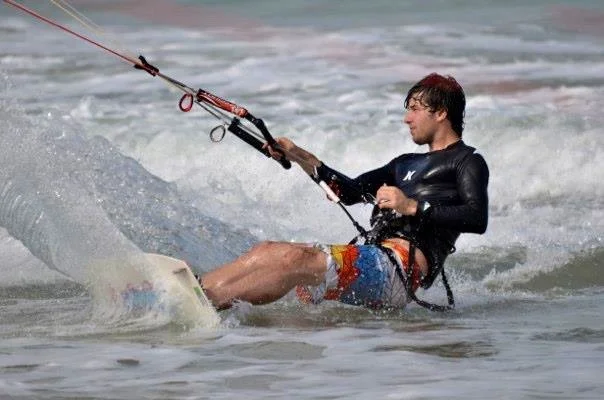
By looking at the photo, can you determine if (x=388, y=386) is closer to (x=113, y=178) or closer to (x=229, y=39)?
(x=113, y=178)

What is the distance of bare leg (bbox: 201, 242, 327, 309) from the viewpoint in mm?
7398

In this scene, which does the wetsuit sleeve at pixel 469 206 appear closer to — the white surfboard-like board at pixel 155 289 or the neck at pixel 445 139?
the neck at pixel 445 139

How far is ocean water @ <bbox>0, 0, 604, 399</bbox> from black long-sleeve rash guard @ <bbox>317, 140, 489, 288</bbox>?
0.39 m

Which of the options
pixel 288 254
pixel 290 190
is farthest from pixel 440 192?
pixel 290 190

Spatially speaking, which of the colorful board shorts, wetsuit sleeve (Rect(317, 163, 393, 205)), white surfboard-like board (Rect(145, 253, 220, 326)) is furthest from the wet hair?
white surfboard-like board (Rect(145, 253, 220, 326))

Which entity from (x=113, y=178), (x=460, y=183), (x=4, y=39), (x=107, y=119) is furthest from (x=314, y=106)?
(x=460, y=183)

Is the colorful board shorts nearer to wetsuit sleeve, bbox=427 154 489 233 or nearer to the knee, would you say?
the knee

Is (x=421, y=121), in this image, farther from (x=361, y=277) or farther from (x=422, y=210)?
(x=361, y=277)

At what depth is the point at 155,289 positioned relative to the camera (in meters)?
7.57

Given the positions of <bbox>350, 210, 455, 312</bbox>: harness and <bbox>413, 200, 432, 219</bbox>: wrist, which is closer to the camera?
<bbox>413, 200, 432, 219</bbox>: wrist

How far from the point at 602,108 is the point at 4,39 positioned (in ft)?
29.3

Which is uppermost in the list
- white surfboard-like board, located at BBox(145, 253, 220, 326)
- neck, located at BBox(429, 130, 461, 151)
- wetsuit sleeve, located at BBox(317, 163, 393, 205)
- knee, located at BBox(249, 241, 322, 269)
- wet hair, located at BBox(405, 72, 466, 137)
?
wet hair, located at BBox(405, 72, 466, 137)

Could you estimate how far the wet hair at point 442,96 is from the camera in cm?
788

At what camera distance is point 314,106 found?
1773 centimetres
